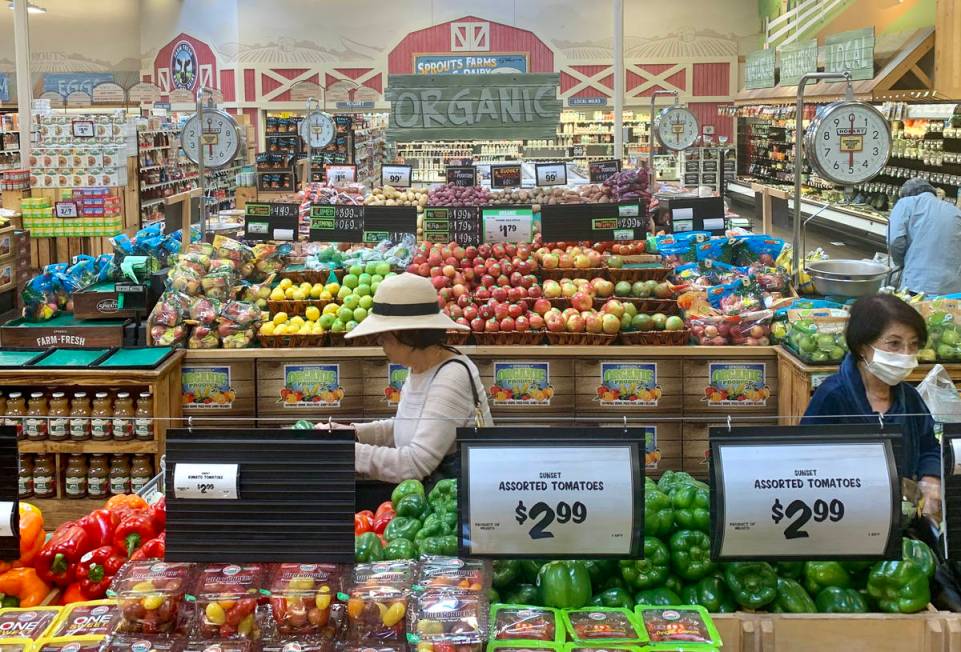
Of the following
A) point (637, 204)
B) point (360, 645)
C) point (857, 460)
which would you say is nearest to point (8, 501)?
point (360, 645)

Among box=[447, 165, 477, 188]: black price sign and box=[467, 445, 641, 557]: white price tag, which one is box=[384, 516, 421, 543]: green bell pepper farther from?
box=[447, 165, 477, 188]: black price sign

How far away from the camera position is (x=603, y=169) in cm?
1145

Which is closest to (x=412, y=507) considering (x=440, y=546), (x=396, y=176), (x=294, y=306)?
(x=440, y=546)

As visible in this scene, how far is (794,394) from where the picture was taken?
15.6 feet

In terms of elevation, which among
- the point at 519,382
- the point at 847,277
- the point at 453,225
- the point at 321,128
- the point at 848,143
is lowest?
the point at 519,382

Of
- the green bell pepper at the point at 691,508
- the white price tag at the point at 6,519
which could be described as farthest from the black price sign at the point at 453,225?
the white price tag at the point at 6,519

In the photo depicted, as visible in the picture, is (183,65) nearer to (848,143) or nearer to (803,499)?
(848,143)

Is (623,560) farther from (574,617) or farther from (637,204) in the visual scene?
(637,204)

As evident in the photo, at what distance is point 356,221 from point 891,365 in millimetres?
3948

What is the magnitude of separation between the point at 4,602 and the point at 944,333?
388 centimetres

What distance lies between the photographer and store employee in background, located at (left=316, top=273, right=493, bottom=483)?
10.7 feet

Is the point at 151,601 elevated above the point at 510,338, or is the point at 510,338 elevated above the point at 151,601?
the point at 510,338

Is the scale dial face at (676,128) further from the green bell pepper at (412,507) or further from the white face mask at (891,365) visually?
the green bell pepper at (412,507)

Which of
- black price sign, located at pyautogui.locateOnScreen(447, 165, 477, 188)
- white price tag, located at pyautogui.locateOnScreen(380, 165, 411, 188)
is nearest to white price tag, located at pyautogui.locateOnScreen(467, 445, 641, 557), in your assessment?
black price sign, located at pyautogui.locateOnScreen(447, 165, 477, 188)
